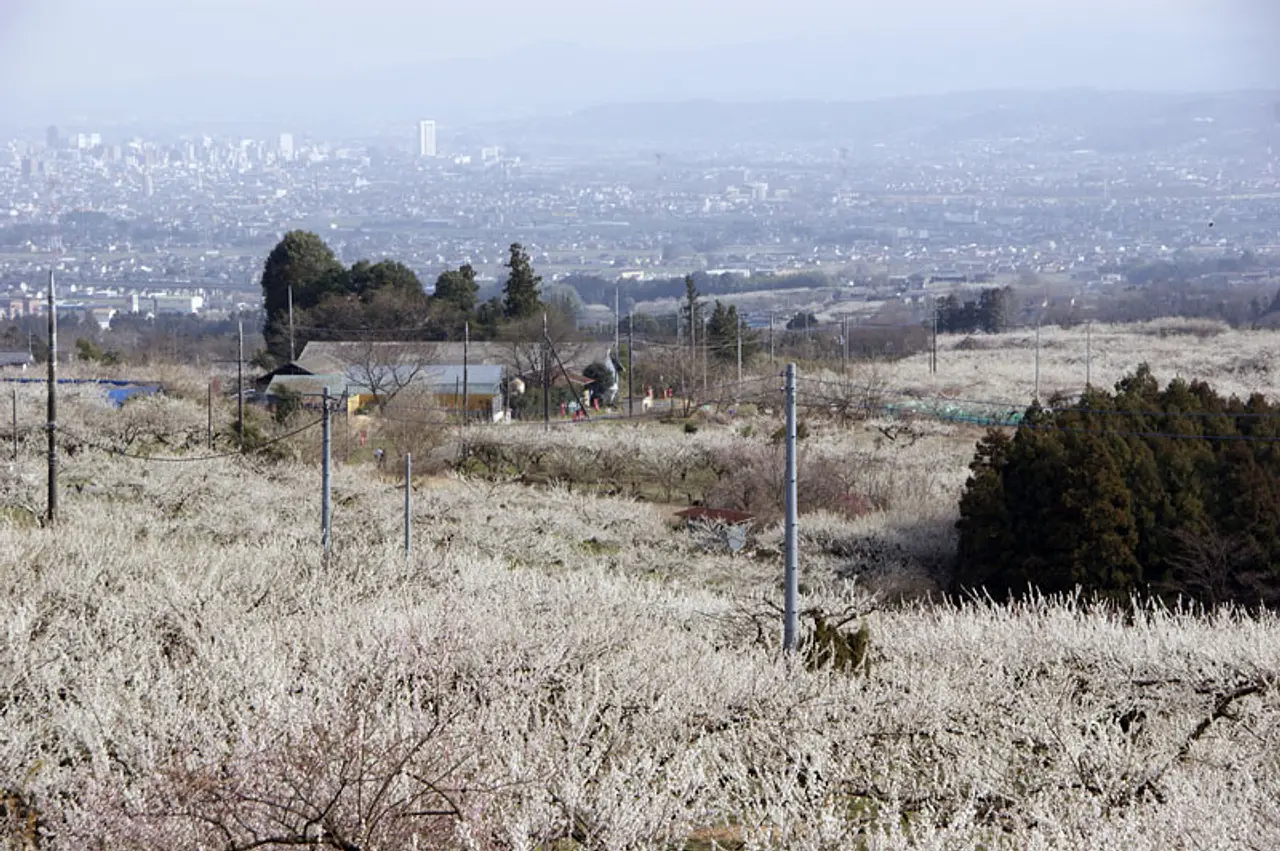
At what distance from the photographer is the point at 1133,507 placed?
1653 cm

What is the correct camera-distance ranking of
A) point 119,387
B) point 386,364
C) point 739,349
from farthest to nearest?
point 739,349, point 386,364, point 119,387

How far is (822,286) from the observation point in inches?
3676

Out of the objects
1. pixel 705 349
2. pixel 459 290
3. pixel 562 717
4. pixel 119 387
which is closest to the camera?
pixel 562 717

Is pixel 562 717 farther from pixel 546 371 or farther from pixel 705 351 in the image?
pixel 705 351

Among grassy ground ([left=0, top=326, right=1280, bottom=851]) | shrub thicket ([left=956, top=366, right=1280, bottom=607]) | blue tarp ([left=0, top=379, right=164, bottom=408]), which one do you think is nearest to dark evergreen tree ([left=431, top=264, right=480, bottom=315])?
blue tarp ([left=0, top=379, right=164, bottom=408])

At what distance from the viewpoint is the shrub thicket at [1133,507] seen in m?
15.9

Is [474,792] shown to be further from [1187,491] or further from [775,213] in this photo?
[775,213]

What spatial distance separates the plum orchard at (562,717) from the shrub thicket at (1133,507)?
183 inches

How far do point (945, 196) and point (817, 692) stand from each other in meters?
140

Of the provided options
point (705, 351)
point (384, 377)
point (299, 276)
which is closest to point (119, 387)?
point (384, 377)

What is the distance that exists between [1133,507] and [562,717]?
37.1 feet

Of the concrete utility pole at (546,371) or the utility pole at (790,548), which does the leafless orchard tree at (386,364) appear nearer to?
the concrete utility pole at (546,371)

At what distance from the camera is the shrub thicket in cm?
1591

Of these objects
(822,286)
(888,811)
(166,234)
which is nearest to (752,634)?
(888,811)
